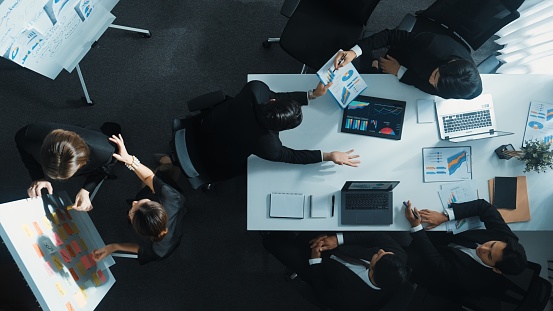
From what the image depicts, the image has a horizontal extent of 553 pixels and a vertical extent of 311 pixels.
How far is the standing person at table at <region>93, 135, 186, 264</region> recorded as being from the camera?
1.98 m

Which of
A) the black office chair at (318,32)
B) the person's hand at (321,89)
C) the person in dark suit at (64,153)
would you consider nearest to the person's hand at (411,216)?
the person's hand at (321,89)

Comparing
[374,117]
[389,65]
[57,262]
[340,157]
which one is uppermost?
[389,65]

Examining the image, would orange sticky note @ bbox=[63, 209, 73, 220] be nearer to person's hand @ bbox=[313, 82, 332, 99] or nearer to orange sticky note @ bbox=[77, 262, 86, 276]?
orange sticky note @ bbox=[77, 262, 86, 276]

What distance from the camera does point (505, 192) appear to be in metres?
2.37

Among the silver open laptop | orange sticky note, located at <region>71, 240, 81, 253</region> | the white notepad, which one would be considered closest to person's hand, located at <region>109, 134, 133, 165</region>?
orange sticky note, located at <region>71, 240, 81, 253</region>

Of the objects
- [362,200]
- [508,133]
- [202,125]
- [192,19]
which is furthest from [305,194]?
[192,19]

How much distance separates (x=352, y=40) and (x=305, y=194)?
120cm

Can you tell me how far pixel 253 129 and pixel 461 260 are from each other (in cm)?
147

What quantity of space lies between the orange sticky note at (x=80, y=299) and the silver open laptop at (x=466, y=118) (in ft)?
7.42

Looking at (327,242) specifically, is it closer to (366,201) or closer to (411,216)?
(366,201)

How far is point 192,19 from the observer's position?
321cm

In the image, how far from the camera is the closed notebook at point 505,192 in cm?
236

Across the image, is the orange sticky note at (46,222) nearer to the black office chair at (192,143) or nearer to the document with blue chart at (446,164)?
the black office chair at (192,143)

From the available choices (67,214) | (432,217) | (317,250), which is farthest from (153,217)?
(432,217)
